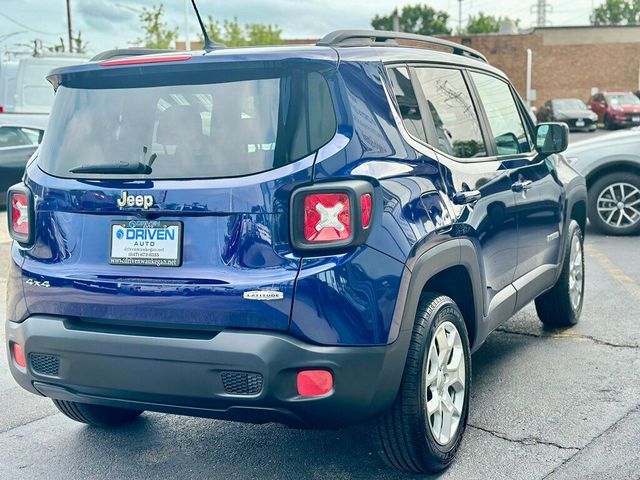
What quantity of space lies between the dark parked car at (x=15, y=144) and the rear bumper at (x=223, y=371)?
10.7 meters

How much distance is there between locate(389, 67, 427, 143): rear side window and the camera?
139 inches

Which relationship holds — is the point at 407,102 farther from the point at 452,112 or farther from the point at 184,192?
the point at 184,192

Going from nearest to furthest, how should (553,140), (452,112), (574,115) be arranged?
1. (452,112)
2. (553,140)
3. (574,115)

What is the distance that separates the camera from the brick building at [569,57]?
5494cm

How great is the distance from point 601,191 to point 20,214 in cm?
789

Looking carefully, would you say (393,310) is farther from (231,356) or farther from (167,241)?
(167,241)

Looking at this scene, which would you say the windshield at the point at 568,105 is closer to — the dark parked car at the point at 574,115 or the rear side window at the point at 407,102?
the dark parked car at the point at 574,115

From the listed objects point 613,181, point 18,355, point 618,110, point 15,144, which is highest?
point 18,355

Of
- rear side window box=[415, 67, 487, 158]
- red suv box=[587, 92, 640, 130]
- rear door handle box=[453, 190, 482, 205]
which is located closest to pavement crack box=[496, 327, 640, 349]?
rear side window box=[415, 67, 487, 158]

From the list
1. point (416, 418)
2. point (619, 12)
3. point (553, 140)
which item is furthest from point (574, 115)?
point (619, 12)

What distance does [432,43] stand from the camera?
4.28m

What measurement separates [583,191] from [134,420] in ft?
11.6

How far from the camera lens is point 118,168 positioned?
11.0 ft

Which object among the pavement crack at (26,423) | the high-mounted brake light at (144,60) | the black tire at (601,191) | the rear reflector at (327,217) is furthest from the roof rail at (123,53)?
the black tire at (601,191)
